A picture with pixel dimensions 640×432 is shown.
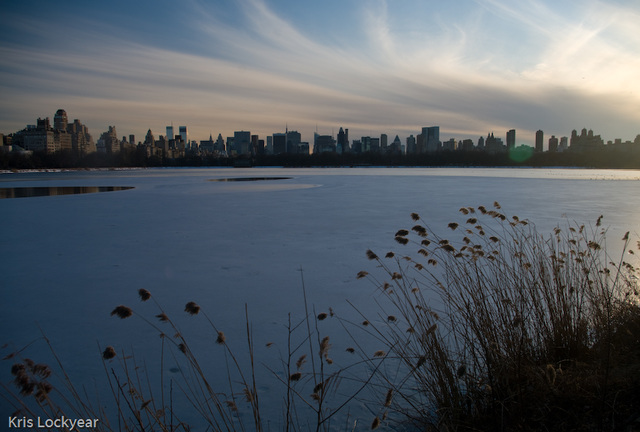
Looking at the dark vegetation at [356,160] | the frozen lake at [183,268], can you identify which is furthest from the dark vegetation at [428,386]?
the dark vegetation at [356,160]

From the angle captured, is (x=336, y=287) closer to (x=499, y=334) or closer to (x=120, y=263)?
(x=499, y=334)

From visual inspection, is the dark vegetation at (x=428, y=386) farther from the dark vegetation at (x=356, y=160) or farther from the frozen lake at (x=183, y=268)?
the dark vegetation at (x=356, y=160)

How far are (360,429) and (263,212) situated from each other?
9.84 meters

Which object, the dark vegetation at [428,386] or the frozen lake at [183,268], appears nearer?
the dark vegetation at [428,386]

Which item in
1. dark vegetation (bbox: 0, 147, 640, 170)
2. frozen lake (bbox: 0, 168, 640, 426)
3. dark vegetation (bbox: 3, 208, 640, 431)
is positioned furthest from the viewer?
dark vegetation (bbox: 0, 147, 640, 170)

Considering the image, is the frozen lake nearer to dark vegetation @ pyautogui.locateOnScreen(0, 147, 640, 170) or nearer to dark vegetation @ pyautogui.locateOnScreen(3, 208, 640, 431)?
dark vegetation @ pyautogui.locateOnScreen(3, 208, 640, 431)

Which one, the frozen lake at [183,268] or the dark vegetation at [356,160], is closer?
the frozen lake at [183,268]

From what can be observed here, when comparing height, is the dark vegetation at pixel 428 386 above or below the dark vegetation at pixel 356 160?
below

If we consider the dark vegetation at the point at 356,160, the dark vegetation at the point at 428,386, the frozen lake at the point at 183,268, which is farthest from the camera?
the dark vegetation at the point at 356,160

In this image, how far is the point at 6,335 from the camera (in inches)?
142

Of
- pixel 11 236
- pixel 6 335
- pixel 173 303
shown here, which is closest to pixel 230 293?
pixel 173 303

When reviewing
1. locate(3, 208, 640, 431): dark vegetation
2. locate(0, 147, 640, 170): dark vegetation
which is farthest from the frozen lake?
locate(0, 147, 640, 170): dark vegetation

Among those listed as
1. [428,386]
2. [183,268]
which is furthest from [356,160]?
[428,386]

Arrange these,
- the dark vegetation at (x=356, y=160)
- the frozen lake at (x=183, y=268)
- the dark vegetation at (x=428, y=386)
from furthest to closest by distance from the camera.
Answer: the dark vegetation at (x=356, y=160)
the frozen lake at (x=183, y=268)
the dark vegetation at (x=428, y=386)
